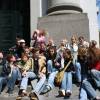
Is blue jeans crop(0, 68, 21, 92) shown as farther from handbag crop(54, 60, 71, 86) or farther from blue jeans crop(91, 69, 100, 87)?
blue jeans crop(91, 69, 100, 87)

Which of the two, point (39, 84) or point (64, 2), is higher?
point (64, 2)

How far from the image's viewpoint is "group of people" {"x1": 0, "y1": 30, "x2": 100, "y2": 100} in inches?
434

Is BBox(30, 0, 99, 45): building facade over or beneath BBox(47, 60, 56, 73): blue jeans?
over

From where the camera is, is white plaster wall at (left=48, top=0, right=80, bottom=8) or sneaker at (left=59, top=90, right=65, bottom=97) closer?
sneaker at (left=59, top=90, right=65, bottom=97)

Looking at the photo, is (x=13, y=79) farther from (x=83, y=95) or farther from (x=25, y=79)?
(x=83, y=95)

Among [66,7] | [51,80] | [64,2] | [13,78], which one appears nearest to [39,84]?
[51,80]

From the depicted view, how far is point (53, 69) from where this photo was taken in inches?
472

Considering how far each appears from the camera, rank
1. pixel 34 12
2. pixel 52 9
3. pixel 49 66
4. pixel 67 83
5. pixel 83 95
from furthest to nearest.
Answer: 1. pixel 34 12
2. pixel 52 9
3. pixel 49 66
4. pixel 67 83
5. pixel 83 95

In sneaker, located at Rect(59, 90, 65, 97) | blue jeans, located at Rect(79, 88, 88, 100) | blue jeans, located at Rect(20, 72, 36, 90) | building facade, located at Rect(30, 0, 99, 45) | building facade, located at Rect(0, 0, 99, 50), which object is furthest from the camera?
building facade, located at Rect(30, 0, 99, 45)

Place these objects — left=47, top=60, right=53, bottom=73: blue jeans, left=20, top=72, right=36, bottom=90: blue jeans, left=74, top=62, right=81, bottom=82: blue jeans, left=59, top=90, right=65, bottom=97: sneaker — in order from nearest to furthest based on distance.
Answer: left=59, top=90, right=65, bottom=97: sneaker < left=20, top=72, right=36, bottom=90: blue jeans < left=74, top=62, right=81, bottom=82: blue jeans < left=47, top=60, right=53, bottom=73: blue jeans

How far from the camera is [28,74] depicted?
457 inches

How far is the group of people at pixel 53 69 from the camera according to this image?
434 inches

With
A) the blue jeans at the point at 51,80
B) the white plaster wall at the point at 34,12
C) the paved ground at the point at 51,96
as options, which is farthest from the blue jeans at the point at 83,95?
the white plaster wall at the point at 34,12

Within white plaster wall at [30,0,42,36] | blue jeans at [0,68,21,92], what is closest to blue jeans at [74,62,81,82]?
blue jeans at [0,68,21,92]
